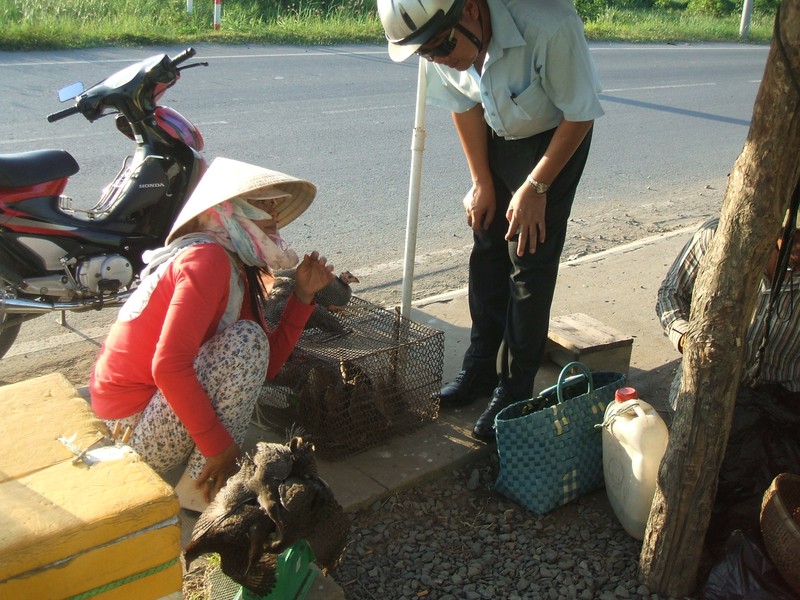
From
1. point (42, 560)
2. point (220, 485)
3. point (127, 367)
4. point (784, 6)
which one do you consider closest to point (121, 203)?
point (127, 367)

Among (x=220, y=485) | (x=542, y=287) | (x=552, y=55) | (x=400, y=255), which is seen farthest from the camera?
(x=400, y=255)

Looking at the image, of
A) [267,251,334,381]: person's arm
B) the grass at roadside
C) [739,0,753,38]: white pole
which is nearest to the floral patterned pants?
[267,251,334,381]: person's arm

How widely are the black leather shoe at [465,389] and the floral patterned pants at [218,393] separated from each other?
3.48 feet

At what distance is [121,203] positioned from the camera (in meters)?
4.11

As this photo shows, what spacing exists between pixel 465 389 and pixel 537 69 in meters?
1.39

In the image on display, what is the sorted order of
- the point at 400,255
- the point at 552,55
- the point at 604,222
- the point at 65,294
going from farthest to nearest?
1. the point at 604,222
2. the point at 400,255
3. the point at 65,294
4. the point at 552,55

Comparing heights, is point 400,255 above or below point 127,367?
below

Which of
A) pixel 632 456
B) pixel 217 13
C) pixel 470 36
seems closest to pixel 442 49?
pixel 470 36

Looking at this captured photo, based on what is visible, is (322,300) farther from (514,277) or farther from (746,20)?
(746,20)

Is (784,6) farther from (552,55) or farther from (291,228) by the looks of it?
(291,228)

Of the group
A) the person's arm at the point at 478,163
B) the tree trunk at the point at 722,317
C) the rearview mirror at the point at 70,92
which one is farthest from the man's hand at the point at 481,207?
the rearview mirror at the point at 70,92

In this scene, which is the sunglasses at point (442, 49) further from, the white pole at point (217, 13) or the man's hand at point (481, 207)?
the white pole at point (217, 13)

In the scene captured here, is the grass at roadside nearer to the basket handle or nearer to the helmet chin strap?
the helmet chin strap

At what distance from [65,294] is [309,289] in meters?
1.64
